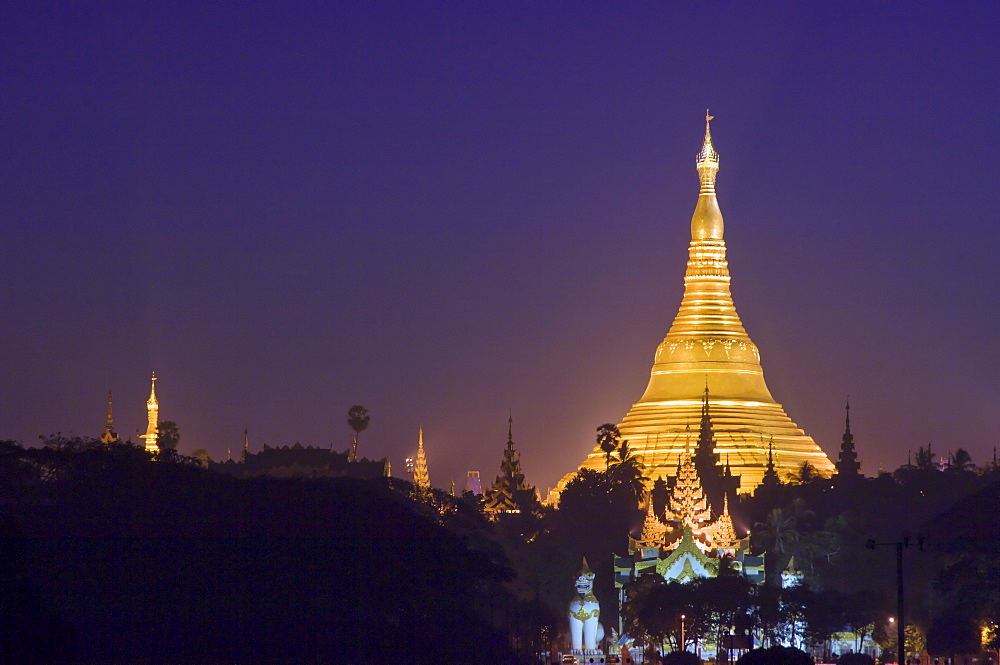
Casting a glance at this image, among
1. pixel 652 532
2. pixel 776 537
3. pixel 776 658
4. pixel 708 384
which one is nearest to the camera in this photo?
pixel 776 658

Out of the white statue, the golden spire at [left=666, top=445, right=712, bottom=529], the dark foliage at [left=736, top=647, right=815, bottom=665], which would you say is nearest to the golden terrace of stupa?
the golden spire at [left=666, top=445, right=712, bottom=529]

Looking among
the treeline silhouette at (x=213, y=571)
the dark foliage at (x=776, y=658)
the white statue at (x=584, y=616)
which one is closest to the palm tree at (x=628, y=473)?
the white statue at (x=584, y=616)

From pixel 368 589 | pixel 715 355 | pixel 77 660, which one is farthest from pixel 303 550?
pixel 715 355

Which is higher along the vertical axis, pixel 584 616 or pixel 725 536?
pixel 725 536

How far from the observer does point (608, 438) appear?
575 ft

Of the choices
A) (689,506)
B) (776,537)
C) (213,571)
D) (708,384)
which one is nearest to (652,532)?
(689,506)

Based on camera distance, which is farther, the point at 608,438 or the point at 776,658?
the point at 608,438

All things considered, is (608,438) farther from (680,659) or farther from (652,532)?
(680,659)

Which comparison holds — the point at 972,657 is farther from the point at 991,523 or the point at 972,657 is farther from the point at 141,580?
the point at 141,580

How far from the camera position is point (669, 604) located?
417ft

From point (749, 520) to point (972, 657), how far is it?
45.3m

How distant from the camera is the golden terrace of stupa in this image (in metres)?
176

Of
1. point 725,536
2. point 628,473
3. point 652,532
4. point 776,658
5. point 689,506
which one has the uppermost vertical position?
point 628,473

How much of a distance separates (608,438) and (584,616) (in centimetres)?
3897
